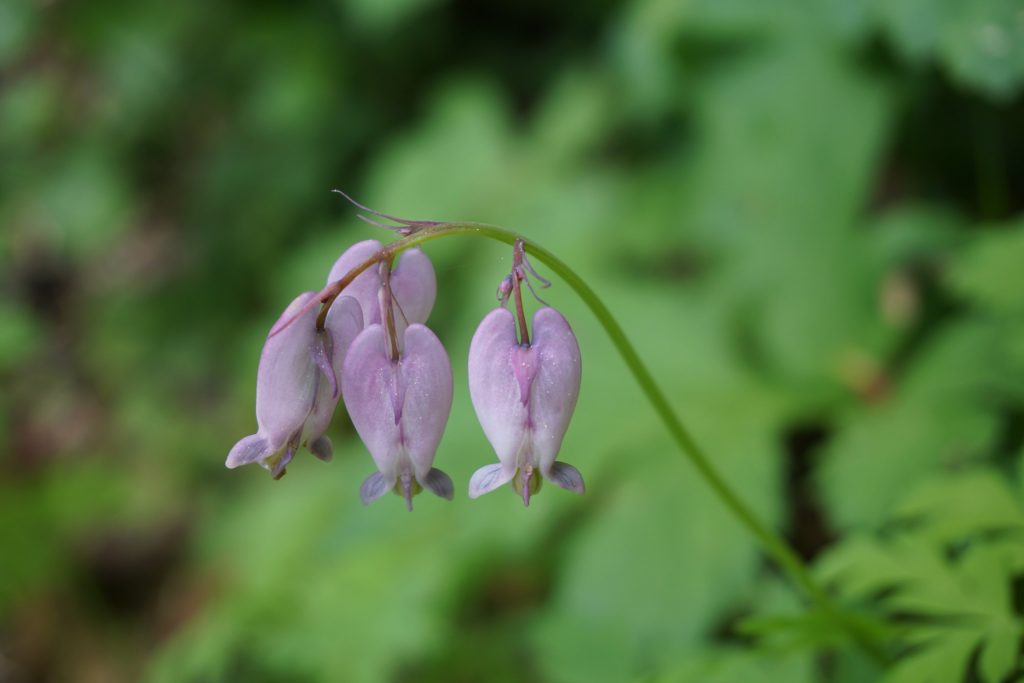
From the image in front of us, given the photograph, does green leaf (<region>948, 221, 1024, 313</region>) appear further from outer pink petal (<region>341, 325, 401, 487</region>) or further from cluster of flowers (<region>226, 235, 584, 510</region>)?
outer pink petal (<region>341, 325, 401, 487</region>)

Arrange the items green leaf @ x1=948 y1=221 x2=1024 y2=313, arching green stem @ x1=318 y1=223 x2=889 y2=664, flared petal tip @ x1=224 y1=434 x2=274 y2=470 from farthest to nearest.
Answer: green leaf @ x1=948 y1=221 x2=1024 y2=313 → flared petal tip @ x1=224 y1=434 x2=274 y2=470 → arching green stem @ x1=318 y1=223 x2=889 y2=664

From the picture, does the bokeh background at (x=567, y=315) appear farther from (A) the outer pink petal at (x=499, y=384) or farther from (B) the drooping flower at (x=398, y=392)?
(B) the drooping flower at (x=398, y=392)

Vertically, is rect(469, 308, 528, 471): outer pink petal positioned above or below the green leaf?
below

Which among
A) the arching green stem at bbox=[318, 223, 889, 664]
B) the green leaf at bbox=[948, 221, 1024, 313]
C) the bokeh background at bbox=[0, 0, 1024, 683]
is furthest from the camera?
the bokeh background at bbox=[0, 0, 1024, 683]

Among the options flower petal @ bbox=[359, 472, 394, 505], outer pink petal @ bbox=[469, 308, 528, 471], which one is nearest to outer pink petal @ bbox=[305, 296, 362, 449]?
flower petal @ bbox=[359, 472, 394, 505]

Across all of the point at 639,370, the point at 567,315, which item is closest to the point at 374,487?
the point at 639,370

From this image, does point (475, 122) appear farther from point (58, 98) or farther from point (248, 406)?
point (58, 98)

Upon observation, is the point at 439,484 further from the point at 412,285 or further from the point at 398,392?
the point at 412,285

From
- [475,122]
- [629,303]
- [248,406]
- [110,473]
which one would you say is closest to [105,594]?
[110,473]
